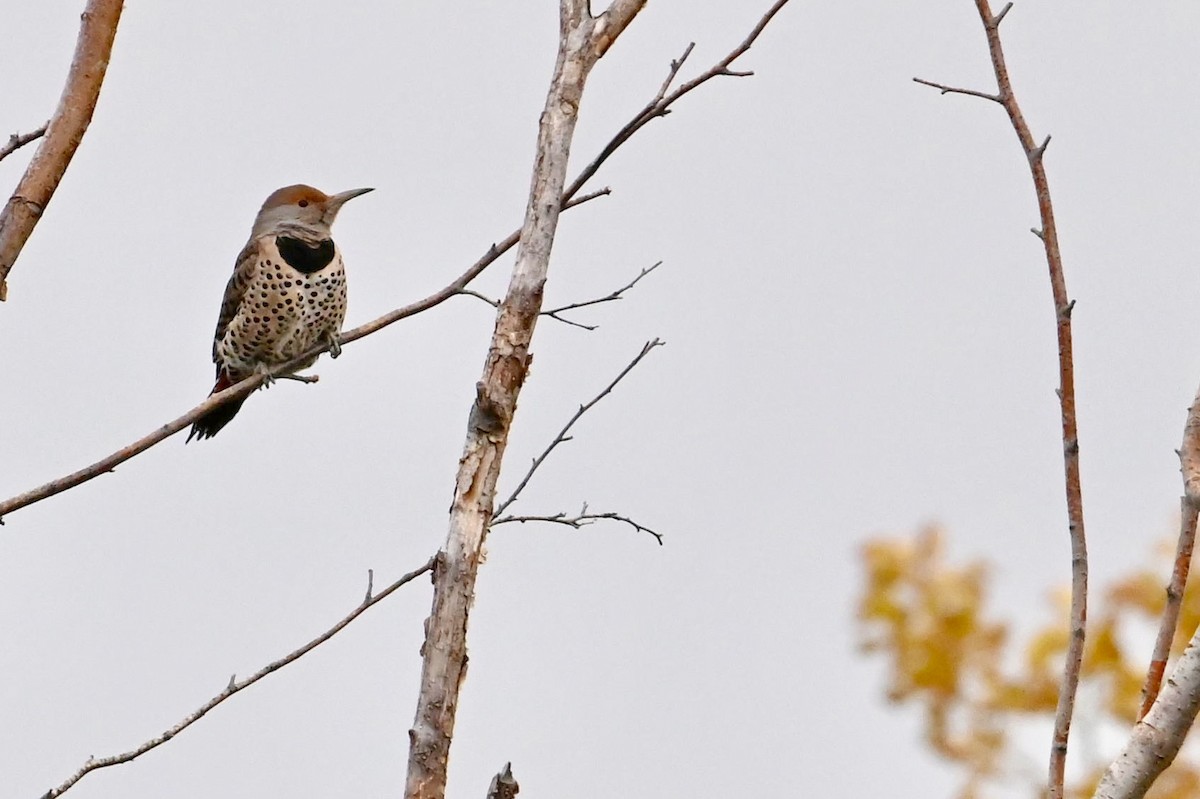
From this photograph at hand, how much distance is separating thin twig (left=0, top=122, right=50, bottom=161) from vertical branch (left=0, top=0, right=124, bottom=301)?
4 cm

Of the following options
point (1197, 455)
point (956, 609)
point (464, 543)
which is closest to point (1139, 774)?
point (1197, 455)

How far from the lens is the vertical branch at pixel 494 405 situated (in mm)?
3082

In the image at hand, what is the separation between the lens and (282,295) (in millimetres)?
6418

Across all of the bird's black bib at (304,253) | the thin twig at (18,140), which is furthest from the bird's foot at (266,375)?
the thin twig at (18,140)

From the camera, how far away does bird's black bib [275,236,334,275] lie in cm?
654

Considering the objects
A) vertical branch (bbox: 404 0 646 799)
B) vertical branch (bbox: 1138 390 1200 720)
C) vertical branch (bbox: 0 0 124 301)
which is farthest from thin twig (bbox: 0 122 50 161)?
vertical branch (bbox: 1138 390 1200 720)

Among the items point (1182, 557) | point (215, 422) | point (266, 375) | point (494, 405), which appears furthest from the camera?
point (215, 422)

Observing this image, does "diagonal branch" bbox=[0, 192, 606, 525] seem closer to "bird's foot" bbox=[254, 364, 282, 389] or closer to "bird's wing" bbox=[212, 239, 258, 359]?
"bird's foot" bbox=[254, 364, 282, 389]

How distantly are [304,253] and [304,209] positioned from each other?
1.04 ft

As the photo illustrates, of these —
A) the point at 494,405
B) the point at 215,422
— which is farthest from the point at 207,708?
the point at 215,422

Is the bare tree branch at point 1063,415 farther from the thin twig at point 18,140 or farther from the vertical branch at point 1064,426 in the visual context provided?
the thin twig at point 18,140

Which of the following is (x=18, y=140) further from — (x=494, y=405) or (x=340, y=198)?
(x=340, y=198)

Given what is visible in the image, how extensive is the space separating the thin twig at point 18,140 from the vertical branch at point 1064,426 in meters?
1.99

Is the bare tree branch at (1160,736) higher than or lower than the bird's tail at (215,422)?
lower
